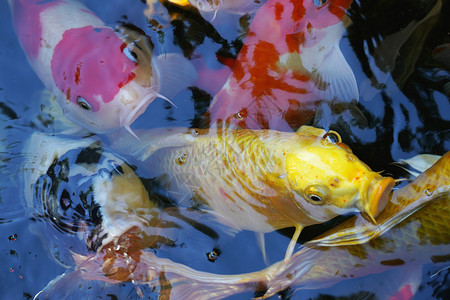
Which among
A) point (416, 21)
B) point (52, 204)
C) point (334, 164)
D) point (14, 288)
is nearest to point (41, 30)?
point (52, 204)

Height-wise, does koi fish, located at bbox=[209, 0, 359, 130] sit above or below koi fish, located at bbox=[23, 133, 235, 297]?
above

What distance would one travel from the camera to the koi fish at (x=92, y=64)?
2.71 m

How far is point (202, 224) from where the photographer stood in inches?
108

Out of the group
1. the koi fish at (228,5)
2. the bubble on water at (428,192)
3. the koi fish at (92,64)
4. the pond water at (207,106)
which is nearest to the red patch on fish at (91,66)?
the koi fish at (92,64)

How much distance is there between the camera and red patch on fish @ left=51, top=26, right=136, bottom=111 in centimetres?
269

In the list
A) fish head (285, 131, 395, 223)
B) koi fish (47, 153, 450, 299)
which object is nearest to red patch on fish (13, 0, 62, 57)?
koi fish (47, 153, 450, 299)

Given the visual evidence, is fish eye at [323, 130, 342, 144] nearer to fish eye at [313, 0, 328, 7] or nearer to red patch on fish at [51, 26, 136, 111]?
fish eye at [313, 0, 328, 7]

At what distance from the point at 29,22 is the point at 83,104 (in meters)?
0.82

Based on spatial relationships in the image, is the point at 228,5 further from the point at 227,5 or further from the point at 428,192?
the point at 428,192

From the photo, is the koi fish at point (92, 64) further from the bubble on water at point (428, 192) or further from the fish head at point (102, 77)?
the bubble on water at point (428, 192)

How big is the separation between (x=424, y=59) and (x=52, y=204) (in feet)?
8.75

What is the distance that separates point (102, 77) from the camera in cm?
268

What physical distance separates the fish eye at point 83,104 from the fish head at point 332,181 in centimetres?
136

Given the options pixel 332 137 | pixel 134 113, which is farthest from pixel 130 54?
pixel 332 137
